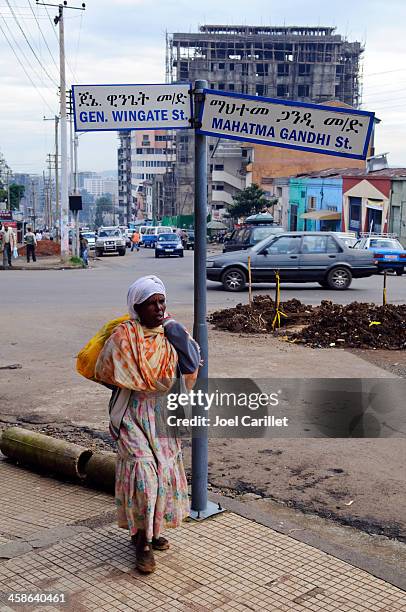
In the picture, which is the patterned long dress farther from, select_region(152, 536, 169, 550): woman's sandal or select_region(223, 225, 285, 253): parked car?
select_region(223, 225, 285, 253): parked car

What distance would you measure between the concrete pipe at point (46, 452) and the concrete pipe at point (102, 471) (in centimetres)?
8

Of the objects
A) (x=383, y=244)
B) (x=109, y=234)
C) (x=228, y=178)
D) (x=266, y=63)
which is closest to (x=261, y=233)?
(x=383, y=244)

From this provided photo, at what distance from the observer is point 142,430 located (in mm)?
4230

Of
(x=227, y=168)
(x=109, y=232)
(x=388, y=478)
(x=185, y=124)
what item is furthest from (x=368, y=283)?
(x=227, y=168)

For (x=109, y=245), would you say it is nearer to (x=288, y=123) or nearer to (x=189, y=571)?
(x=288, y=123)

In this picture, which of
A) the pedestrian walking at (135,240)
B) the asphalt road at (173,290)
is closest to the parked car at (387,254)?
the asphalt road at (173,290)

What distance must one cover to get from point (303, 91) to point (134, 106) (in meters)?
107

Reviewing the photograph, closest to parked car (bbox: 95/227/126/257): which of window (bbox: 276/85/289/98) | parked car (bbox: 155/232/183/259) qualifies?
parked car (bbox: 155/232/183/259)

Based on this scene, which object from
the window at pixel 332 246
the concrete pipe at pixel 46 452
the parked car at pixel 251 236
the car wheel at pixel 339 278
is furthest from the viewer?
the parked car at pixel 251 236

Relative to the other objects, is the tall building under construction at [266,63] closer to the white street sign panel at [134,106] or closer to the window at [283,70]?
the window at [283,70]

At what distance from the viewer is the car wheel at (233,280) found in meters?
20.2

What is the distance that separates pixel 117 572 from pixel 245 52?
351 feet

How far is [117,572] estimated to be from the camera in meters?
4.34

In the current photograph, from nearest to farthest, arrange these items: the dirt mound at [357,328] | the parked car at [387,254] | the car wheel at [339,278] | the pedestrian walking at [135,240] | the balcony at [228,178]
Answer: the dirt mound at [357,328]
the car wheel at [339,278]
the parked car at [387,254]
the pedestrian walking at [135,240]
the balcony at [228,178]
